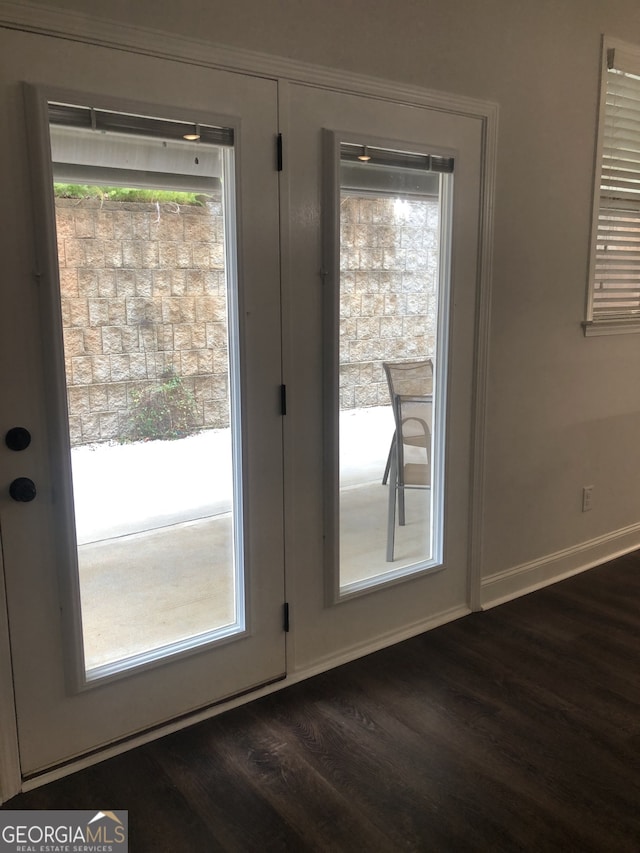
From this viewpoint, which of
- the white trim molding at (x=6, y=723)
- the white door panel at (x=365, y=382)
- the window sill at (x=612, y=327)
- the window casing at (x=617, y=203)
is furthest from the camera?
the window sill at (x=612, y=327)

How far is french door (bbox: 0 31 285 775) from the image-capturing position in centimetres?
190

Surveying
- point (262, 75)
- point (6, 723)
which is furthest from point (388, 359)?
point (6, 723)

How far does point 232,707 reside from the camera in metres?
2.42

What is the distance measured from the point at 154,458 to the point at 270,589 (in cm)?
65

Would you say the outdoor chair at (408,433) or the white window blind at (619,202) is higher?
the white window blind at (619,202)

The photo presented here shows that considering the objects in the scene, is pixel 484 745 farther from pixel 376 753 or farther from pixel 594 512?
pixel 594 512

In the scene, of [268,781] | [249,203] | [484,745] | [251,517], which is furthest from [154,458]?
[484,745]

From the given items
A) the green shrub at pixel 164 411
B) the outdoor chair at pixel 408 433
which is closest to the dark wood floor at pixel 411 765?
the outdoor chair at pixel 408 433

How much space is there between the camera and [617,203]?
3414 mm

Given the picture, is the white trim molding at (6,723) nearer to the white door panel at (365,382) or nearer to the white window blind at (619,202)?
the white door panel at (365,382)

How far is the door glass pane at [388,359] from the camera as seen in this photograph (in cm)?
254

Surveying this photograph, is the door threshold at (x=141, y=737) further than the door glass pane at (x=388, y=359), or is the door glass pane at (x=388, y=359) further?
the door glass pane at (x=388, y=359)

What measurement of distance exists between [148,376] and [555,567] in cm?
235

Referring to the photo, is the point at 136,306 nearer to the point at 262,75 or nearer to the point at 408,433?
the point at 262,75
